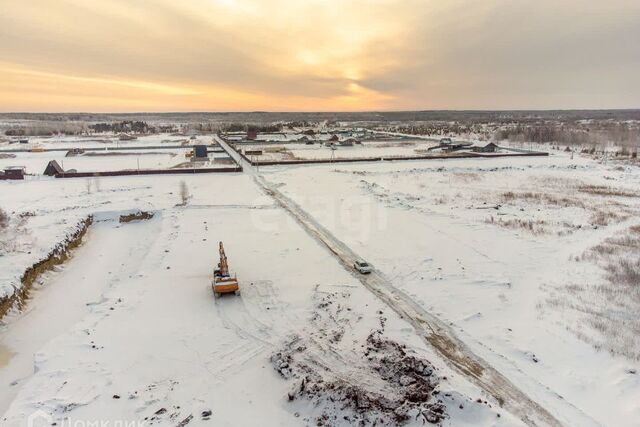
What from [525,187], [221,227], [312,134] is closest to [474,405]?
[221,227]

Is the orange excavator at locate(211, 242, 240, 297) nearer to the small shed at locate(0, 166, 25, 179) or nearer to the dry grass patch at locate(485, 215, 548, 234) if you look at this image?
the dry grass patch at locate(485, 215, 548, 234)

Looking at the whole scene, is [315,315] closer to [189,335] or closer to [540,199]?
[189,335]

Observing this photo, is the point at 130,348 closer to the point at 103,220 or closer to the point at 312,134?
the point at 103,220

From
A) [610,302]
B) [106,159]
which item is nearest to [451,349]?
[610,302]

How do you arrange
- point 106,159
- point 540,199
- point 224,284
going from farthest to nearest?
point 106,159 < point 540,199 < point 224,284

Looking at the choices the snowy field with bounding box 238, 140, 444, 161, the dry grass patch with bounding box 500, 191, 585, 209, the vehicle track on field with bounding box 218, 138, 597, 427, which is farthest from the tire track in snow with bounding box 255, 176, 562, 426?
the snowy field with bounding box 238, 140, 444, 161

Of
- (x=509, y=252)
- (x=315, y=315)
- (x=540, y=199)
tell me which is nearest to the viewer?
(x=315, y=315)

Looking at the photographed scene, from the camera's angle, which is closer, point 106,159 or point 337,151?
point 106,159

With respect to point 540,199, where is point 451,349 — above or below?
below
